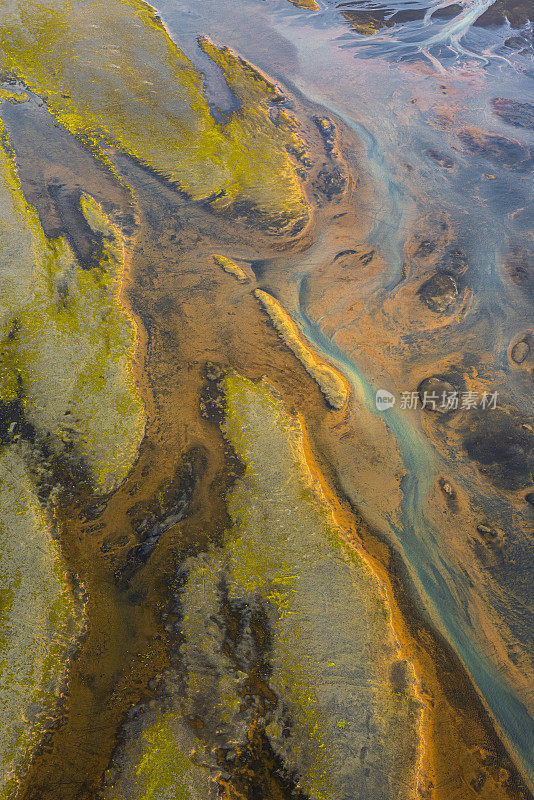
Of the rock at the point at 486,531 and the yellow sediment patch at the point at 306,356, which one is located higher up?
the yellow sediment patch at the point at 306,356

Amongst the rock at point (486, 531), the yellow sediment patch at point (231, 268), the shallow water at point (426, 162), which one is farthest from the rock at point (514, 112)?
the rock at point (486, 531)

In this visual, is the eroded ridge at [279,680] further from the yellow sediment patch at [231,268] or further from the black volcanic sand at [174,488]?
the yellow sediment patch at [231,268]

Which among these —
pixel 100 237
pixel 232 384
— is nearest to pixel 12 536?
pixel 232 384

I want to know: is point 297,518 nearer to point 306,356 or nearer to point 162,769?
point 162,769

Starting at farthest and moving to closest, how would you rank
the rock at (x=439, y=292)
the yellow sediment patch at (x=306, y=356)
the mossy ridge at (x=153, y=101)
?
the mossy ridge at (x=153, y=101)
the rock at (x=439, y=292)
the yellow sediment patch at (x=306, y=356)

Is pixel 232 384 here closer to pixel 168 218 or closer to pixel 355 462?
pixel 355 462

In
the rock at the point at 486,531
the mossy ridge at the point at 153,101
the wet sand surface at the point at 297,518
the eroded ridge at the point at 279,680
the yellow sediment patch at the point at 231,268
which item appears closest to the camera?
the eroded ridge at the point at 279,680

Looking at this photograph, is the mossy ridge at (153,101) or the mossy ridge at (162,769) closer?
the mossy ridge at (162,769)
